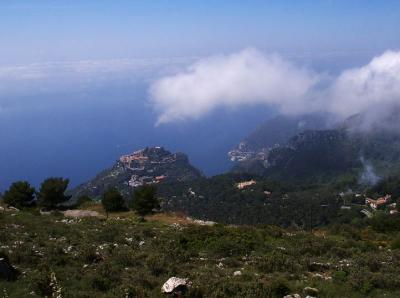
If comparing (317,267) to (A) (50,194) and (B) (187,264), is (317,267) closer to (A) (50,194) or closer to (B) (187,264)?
(B) (187,264)

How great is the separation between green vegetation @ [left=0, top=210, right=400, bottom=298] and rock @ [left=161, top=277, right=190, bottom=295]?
224 mm

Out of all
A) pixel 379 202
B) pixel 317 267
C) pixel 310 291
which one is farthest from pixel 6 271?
pixel 379 202

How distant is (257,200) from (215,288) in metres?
156

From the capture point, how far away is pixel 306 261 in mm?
17609

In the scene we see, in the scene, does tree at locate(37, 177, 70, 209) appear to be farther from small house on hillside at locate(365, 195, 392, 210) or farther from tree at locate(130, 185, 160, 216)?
small house on hillside at locate(365, 195, 392, 210)

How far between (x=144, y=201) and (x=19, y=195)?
1281 centimetres

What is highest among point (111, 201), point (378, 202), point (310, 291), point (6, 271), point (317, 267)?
point (6, 271)

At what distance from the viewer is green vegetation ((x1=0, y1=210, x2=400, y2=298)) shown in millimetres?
13430

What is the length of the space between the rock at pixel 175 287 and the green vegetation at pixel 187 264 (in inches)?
8.8

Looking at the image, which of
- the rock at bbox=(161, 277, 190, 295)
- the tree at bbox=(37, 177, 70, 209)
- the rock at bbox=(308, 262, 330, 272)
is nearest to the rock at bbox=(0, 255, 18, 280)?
A: the rock at bbox=(161, 277, 190, 295)

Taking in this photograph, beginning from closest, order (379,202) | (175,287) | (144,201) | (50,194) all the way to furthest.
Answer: (175,287) → (144,201) → (50,194) → (379,202)

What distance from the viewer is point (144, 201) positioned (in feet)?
129

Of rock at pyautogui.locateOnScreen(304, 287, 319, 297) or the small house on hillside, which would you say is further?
the small house on hillside

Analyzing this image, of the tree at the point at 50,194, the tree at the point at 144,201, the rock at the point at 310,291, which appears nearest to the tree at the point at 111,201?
the tree at the point at 144,201
